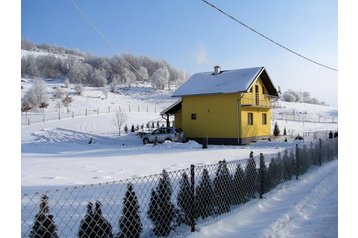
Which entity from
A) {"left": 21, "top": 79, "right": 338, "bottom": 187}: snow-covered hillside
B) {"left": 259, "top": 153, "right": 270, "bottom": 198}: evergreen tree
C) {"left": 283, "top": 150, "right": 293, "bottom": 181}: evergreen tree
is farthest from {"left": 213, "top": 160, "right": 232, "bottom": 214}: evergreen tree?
{"left": 283, "top": 150, "right": 293, "bottom": 181}: evergreen tree

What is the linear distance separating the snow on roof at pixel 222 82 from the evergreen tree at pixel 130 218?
2053 cm

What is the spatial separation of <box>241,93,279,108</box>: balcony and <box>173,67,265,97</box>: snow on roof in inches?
37.1

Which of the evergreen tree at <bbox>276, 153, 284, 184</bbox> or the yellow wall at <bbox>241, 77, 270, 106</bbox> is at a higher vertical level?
the yellow wall at <bbox>241, 77, 270, 106</bbox>

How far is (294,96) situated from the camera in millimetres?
82125

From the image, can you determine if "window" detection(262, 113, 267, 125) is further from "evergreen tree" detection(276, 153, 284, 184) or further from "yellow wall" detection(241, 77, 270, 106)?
"evergreen tree" detection(276, 153, 284, 184)

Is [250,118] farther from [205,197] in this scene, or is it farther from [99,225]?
[99,225]

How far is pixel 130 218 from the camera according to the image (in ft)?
11.9

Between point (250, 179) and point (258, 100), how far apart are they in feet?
68.5

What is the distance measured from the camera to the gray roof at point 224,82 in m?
24.4

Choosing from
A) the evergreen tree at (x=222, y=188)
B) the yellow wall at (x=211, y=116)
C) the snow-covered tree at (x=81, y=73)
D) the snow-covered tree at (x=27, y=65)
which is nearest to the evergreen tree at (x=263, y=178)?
the evergreen tree at (x=222, y=188)

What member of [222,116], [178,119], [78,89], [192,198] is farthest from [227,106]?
[78,89]

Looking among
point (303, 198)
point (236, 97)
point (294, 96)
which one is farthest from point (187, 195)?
point (294, 96)

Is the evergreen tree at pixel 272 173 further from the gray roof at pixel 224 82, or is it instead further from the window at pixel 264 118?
the window at pixel 264 118

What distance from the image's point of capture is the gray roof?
24.4 metres
